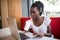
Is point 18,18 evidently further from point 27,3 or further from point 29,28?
point 29,28

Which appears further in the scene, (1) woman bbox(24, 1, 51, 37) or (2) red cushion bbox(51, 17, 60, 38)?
(2) red cushion bbox(51, 17, 60, 38)

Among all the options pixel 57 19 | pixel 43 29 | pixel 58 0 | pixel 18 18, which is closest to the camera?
pixel 43 29

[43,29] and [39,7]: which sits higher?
[39,7]

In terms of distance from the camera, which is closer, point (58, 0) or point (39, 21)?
point (39, 21)

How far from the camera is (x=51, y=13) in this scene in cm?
289

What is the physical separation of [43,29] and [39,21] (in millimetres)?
141

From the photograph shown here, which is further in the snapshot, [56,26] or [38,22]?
[56,26]

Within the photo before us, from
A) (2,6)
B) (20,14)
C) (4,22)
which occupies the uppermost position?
(2,6)

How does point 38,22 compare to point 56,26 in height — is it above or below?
above

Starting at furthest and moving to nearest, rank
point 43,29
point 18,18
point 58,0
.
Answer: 1. point 18,18
2. point 58,0
3. point 43,29

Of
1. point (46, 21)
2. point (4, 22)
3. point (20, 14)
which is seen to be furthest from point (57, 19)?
point (4, 22)

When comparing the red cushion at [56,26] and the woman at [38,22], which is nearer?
the woman at [38,22]

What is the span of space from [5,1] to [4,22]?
49 centimetres

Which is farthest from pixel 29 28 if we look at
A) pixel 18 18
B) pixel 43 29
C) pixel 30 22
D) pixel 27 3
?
pixel 27 3
